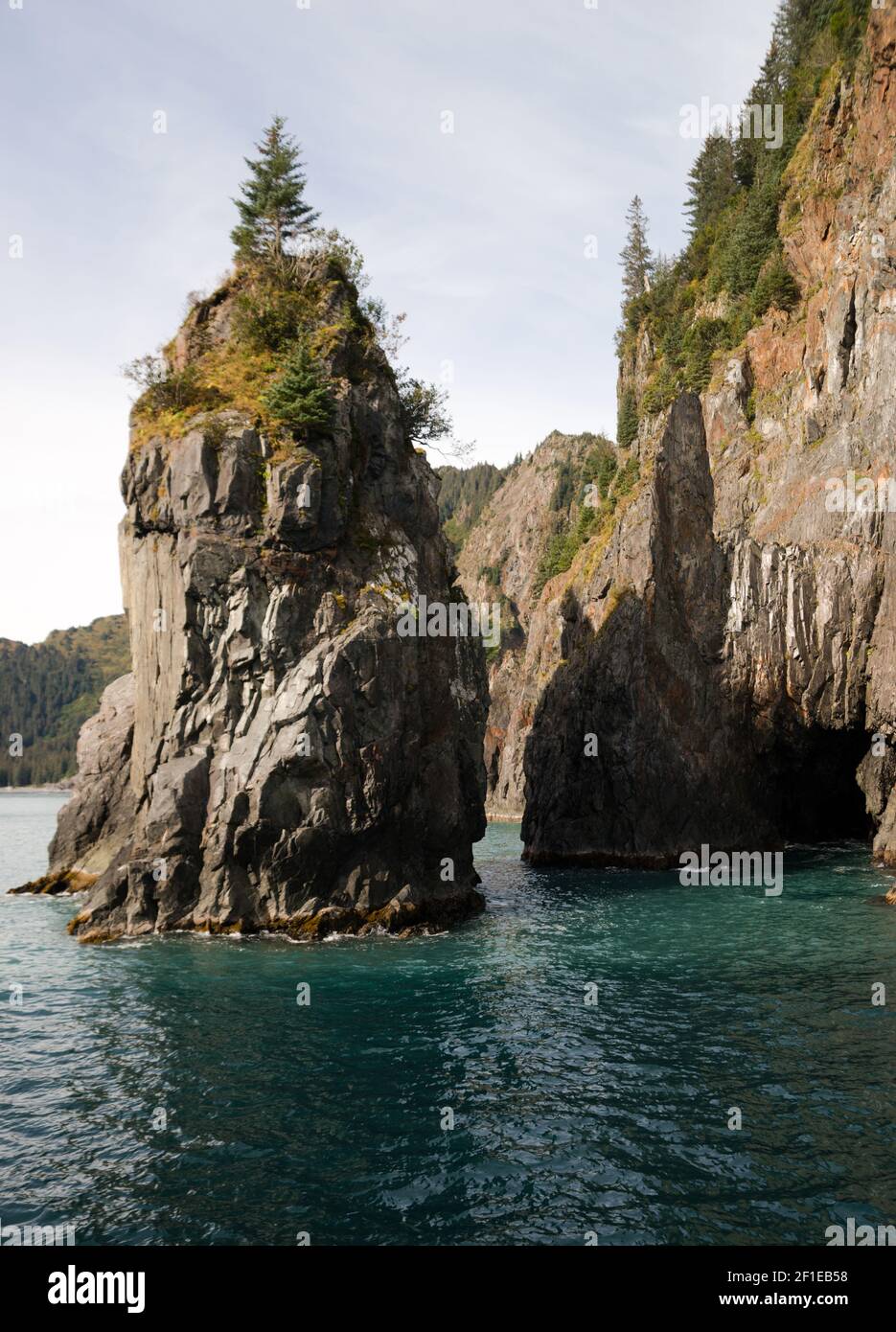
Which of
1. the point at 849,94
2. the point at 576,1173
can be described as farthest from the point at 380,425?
the point at 849,94

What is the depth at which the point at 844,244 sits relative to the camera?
2120 inches

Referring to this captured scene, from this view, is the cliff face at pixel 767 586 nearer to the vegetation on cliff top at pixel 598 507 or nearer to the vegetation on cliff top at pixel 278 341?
the vegetation on cliff top at pixel 598 507

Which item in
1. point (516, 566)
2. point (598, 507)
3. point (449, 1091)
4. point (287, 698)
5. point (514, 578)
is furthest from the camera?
point (516, 566)

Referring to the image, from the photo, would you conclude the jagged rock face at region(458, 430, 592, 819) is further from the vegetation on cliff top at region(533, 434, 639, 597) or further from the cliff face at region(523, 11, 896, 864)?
the cliff face at region(523, 11, 896, 864)

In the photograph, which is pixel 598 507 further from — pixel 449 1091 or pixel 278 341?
pixel 449 1091

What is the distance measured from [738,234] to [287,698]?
5420 centimetres

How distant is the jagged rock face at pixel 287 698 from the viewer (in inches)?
1312

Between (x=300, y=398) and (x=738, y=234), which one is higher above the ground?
(x=738, y=234)

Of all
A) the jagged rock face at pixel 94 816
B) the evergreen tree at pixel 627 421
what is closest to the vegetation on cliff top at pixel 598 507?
the evergreen tree at pixel 627 421

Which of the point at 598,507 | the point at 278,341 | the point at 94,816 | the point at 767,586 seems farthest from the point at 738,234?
the point at 94,816

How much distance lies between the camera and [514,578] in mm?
154000

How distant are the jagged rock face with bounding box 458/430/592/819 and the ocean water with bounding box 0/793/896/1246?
224 ft

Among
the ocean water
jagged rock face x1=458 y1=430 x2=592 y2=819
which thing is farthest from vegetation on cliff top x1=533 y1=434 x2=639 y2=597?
the ocean water

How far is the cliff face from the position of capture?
50.8 m
